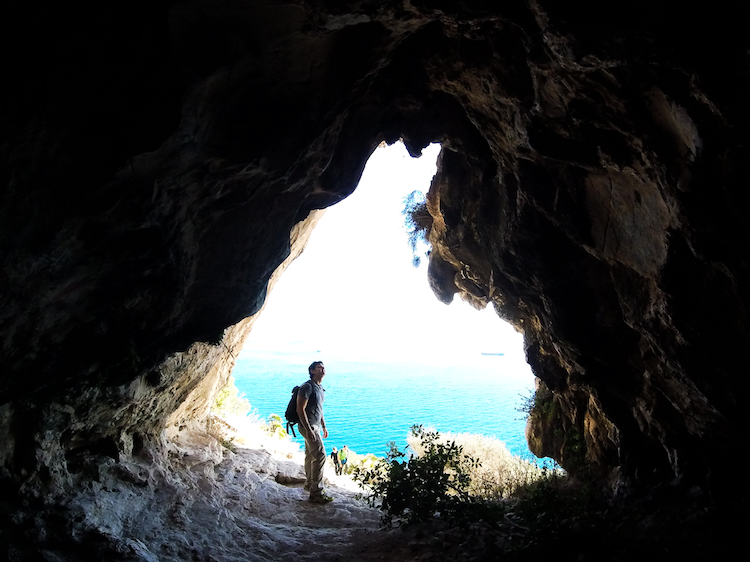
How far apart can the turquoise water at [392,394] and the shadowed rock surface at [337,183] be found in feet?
54.8

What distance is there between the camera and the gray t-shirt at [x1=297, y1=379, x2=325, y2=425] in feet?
25.7

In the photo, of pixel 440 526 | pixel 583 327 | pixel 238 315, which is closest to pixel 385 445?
pixel 440 526

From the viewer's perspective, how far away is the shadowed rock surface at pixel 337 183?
3.36 meters

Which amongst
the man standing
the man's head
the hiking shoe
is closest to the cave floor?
the hiking shoe

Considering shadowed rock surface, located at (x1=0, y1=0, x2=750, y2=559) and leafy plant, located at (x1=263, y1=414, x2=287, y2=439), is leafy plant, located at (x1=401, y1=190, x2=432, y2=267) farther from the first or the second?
leafy plant, located at (x1=263, y1=414, x2=287, y2=439)

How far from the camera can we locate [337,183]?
271 inches

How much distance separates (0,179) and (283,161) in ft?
9.08

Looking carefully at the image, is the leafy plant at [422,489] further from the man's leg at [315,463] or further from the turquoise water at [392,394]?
the turquoise water at [392,394]

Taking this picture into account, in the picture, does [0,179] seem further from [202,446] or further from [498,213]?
[202,446]

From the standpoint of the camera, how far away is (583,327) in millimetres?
6543

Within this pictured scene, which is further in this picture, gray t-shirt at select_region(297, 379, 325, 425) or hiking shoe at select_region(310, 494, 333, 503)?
gray t-shirt at select_region(297, 379, 325, 425)

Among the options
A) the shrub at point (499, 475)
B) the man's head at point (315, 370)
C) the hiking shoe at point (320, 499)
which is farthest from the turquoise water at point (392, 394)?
the man's head at point (315, 370)

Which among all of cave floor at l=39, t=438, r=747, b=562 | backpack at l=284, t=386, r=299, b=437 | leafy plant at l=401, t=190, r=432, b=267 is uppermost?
leafy plant at l=401, t=190, r=432, b=267

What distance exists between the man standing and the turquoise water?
14.6 meters
